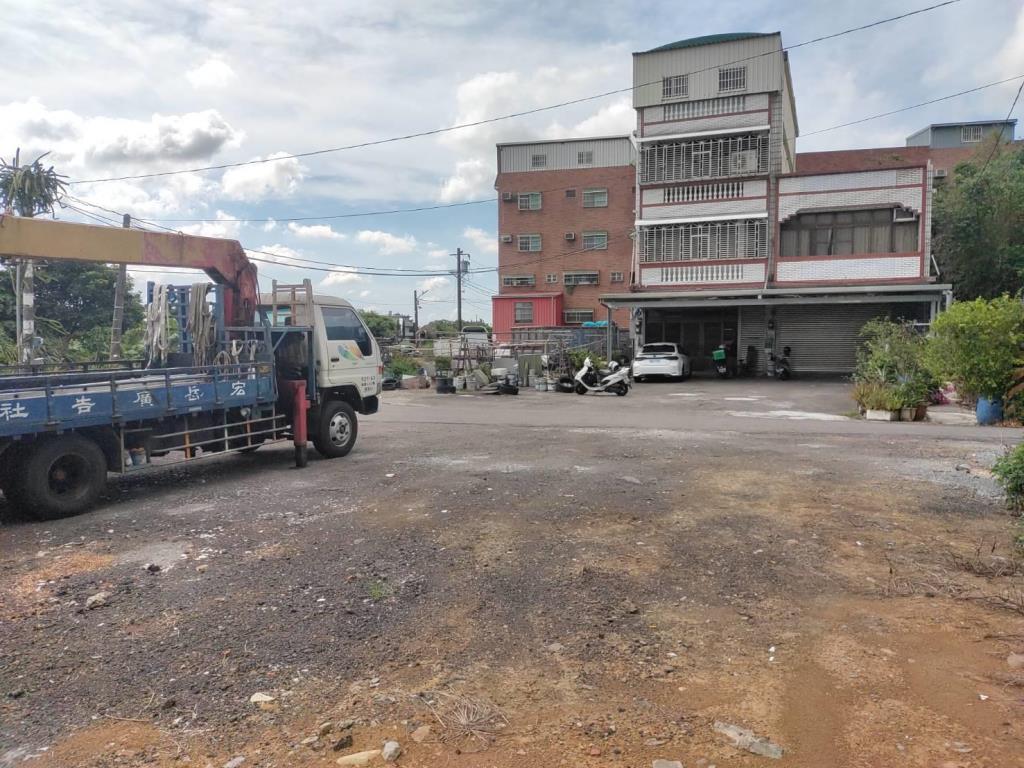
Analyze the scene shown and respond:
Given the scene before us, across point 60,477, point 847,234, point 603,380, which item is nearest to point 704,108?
point 847,234

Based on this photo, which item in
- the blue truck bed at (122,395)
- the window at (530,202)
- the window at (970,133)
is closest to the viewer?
the blue truck bed at (122,395)

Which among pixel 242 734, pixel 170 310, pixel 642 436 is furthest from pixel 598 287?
pixel 242 734

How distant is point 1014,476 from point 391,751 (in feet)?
20.5

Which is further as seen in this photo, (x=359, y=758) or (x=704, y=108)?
(x=704, y=108)

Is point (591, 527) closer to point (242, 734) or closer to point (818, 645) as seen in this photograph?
point (818, 645)

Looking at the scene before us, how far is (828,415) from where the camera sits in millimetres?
16094

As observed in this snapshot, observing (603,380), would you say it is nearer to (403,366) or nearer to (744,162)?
(403,366)

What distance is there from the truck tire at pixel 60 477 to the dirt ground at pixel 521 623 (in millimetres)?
235

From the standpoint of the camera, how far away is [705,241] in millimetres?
29047

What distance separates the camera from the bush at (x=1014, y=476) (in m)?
6.45

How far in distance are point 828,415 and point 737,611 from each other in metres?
13.0

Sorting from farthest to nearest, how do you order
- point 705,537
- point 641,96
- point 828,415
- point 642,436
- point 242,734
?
point 641,96
point 828,415
point 642,436
point 705,537
point 242,734

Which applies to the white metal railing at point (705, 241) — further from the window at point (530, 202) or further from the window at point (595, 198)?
the window at point (530, 202)

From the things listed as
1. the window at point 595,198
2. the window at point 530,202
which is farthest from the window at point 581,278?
the window at point 530,202
